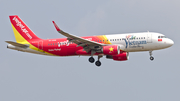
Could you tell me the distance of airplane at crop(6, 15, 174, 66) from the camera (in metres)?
55.8

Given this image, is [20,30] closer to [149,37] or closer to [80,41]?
[80,41]

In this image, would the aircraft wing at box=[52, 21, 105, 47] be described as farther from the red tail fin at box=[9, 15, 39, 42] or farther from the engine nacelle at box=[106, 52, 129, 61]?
the red tail fin at box=[9, 15, 39, 42]

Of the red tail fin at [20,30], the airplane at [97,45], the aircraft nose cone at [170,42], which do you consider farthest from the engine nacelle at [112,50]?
the red tail fin at [20,30]

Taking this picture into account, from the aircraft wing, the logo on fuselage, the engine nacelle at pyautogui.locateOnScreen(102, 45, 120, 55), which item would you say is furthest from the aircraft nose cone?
the aircraft wing

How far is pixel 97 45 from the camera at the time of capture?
5631 cm

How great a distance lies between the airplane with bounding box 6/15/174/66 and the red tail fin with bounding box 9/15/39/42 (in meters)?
0.25

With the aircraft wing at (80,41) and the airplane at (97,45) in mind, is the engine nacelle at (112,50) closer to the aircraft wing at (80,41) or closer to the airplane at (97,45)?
the airplane at (97,45)

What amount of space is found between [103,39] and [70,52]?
19.2 ft

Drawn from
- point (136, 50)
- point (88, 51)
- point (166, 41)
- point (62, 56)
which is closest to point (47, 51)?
point (62, 56)

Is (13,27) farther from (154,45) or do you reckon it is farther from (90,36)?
(154,45)

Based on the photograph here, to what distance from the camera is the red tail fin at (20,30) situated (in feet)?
204

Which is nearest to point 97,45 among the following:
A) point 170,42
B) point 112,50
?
point 112,50

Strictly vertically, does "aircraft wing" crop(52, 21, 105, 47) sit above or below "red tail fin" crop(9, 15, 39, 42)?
below

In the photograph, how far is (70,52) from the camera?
193 ft
